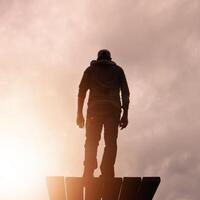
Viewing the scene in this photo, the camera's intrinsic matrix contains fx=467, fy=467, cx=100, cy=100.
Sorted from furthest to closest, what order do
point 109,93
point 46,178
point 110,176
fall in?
1. point 109,93
2. point 110,176
3. point 46,178

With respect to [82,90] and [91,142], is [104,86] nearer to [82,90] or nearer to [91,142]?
[82,90]

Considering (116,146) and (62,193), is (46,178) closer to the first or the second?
(62,193)

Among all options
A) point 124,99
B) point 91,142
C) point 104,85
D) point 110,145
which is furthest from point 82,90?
point 110,145

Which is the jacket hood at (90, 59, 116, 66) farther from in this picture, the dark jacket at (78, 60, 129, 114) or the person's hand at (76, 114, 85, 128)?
the person's hand at (76, 114, 85, 128)

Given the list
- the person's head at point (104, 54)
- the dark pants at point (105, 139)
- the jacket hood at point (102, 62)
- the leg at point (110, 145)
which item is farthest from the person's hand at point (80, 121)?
the person's head at point (104, 54)

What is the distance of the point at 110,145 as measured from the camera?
1020cm

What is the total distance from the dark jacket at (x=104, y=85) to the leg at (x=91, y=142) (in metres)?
0.36

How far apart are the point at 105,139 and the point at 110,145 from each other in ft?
0.61

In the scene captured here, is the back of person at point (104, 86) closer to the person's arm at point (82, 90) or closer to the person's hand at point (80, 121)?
the person's arm at point (82, 90)

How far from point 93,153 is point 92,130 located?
0.51 meters

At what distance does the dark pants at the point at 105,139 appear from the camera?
10070mm

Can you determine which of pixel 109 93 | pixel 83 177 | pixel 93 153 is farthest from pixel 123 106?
pixel 83 177

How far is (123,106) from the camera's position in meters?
10.8

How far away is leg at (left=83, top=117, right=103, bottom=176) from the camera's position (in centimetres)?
1005
